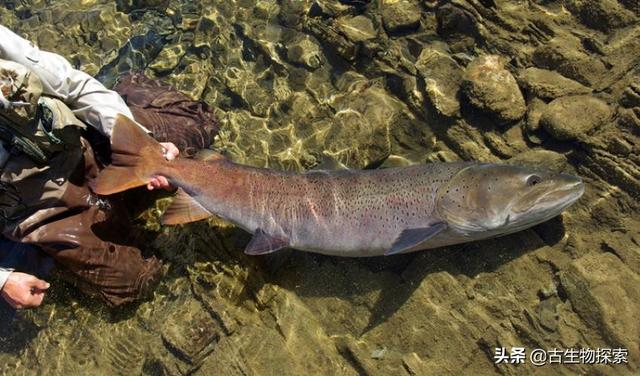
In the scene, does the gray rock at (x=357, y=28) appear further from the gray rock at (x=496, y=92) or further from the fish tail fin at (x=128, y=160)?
the fish tail fin at (x=128, y=160)

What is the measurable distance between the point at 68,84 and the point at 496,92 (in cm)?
390

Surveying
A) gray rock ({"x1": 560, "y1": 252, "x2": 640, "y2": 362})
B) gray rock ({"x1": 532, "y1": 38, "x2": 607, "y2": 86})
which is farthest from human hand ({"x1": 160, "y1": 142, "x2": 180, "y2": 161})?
gray rock ({"x1": 532, "y1": 38, "x2": 607, "y2": 86})

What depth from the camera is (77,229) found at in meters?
4.25

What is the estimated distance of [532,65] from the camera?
493 cm

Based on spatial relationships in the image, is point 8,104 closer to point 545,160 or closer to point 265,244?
point 265,244

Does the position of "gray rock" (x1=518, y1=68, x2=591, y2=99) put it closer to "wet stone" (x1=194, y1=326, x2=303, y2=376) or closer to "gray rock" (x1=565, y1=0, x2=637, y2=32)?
"gray rock" (x1=565, y1=0, x2=637, y2=32)

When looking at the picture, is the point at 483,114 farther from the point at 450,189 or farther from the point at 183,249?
the point at 183,249

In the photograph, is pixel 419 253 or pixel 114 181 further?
pixel 419 253

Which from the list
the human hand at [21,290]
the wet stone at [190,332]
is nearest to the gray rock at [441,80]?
the wet stone at [190,332]

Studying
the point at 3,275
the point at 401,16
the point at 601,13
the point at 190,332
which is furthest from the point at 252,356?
the point at 601,13

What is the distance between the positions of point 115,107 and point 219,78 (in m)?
2.29

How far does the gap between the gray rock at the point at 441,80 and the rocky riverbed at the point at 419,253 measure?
0.02 metres

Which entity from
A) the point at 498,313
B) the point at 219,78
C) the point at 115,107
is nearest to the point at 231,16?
the point at 219,78

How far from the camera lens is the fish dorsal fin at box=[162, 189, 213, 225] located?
4.44m
